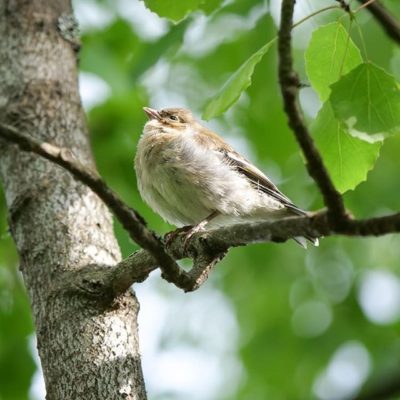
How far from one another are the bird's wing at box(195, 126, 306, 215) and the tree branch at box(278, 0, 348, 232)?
3545 millimetres

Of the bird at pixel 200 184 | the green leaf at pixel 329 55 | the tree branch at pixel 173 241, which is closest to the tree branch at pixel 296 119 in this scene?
the tree branch at pixel 173 241

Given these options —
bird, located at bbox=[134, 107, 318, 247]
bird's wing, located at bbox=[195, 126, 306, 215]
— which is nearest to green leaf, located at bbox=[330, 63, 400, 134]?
bird, located at bbox=[134, 107, 318, 247]

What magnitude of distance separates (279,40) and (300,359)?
6694 mm

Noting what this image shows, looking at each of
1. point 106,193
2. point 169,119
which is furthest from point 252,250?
point 106,193

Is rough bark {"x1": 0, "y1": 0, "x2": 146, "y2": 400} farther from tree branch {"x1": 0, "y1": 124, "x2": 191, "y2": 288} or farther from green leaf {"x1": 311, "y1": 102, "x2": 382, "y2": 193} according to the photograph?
green leaf {"x1": 311, "y1": 102, "x2": 382, "y2": 193}

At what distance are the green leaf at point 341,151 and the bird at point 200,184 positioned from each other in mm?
2075

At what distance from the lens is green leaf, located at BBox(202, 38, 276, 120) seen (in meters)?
3.08

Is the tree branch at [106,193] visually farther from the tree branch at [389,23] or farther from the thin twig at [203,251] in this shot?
the tree branch at [389,23]

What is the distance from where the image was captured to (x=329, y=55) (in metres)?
3.14

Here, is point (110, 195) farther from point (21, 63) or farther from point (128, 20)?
point (128, 20)

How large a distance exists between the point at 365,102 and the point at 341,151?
499mm

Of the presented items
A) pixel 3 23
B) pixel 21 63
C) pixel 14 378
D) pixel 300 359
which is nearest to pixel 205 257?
pixel 21 63

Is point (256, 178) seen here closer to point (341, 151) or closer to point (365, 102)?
point (341, 151)

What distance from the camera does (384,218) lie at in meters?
2.33
